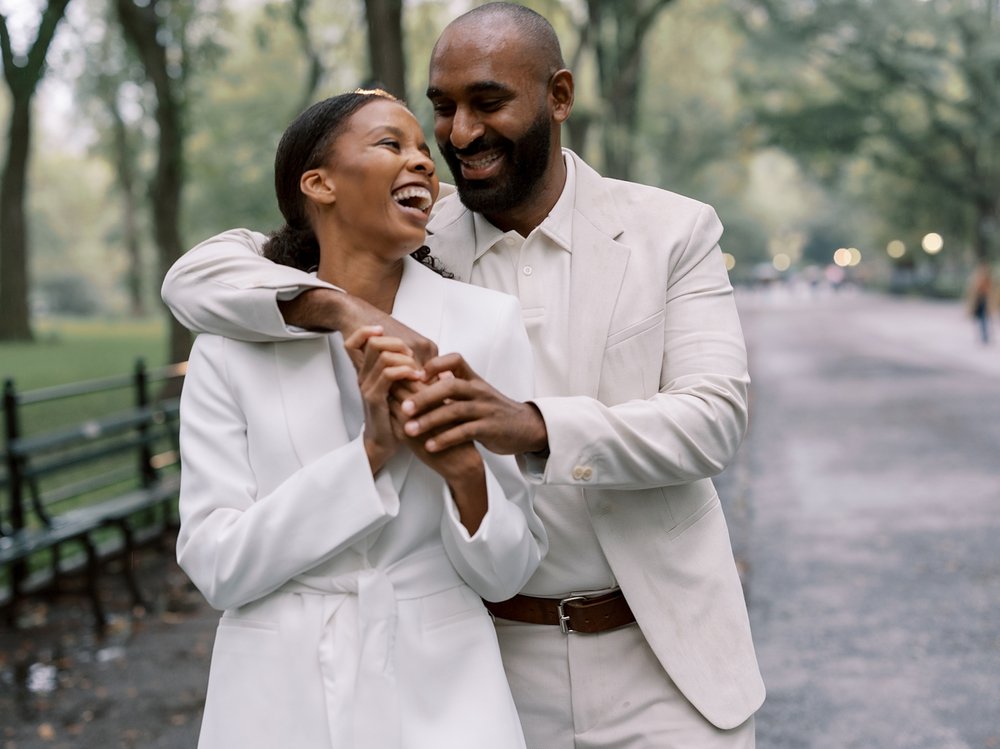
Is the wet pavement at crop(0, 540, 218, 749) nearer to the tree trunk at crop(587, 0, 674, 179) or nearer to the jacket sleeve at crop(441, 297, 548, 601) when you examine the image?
the jacket sleeve at crop(441, 297, 548, 601)

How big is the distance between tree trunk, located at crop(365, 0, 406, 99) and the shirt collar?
6531 mm

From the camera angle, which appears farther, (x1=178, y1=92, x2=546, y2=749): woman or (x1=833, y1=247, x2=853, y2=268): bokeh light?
(x1=833, y1=247, x2=853, y2=268): bokeh light

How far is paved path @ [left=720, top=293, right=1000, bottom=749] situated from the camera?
6.49m

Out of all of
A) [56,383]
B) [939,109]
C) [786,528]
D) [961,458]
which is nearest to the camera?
[786,528]

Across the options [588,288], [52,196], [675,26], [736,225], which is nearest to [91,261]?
[52,196]

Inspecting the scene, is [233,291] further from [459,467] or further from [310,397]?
[459,467]

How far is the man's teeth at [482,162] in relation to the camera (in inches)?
104

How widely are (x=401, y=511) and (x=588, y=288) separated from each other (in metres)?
0.67

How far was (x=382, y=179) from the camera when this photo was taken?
230 cm

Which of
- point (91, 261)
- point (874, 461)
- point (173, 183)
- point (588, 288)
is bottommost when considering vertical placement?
point (91, 261)

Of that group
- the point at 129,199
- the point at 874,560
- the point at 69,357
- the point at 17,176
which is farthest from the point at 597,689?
the point at 129,199

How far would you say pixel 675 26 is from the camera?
3981 centimetres

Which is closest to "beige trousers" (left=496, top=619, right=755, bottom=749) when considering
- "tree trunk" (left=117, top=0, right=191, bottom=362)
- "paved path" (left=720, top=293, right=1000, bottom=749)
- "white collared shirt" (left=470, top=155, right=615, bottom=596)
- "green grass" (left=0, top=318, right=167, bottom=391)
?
"white collared shirt" (left=470, top=155, right=615, bottom=596)

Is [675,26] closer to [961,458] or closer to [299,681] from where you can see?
[961,458]
